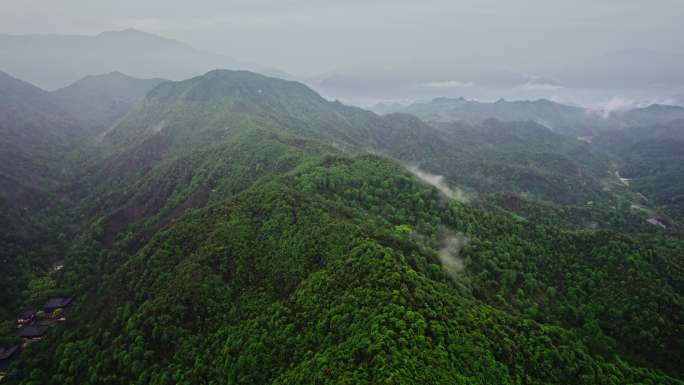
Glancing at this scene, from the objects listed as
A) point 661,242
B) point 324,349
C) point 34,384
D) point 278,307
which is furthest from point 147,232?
point 661,242

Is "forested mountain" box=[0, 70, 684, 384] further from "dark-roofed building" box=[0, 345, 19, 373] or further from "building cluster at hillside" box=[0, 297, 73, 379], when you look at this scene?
"dark-roofed building" box=[0, 345, 19, 373]

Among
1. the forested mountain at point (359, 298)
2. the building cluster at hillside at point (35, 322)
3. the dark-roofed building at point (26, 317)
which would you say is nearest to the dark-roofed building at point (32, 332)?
the building cluster at hillside at point (35, 322)

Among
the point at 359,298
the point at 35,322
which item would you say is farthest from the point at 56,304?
the point at 359,298

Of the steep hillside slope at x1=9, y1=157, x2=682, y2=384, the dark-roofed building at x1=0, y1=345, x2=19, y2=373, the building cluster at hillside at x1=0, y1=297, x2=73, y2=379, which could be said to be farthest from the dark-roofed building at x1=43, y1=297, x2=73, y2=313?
the dark-roofed building at x1=0, y1=345, x2=19, y2=373

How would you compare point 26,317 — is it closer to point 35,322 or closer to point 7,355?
point 35,322

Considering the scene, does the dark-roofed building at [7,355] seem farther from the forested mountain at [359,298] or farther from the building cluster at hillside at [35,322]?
the forested mountain at [359,298]

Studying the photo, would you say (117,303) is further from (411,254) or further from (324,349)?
(411,254)
